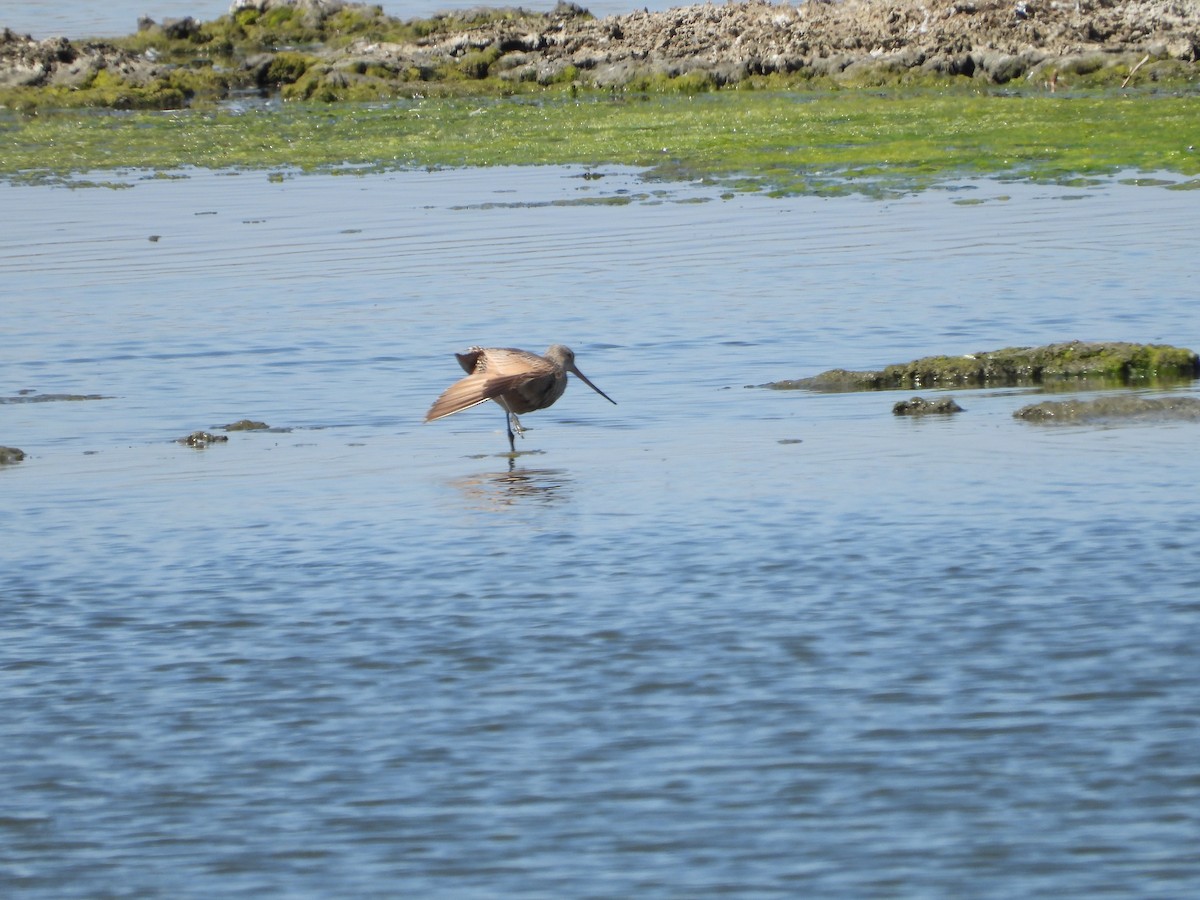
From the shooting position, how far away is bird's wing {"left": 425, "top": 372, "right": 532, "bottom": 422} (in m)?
11.5

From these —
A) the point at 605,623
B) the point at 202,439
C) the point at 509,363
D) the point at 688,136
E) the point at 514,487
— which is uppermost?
the point at 688,136

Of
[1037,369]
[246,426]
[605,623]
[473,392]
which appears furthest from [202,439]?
[1037,369]

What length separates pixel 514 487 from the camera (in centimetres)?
1077

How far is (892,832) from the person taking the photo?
5.54 meters

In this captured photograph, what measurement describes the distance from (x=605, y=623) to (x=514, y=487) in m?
3.07

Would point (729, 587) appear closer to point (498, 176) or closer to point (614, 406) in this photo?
point (614, 406)

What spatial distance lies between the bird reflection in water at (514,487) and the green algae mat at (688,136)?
1652 centimetres

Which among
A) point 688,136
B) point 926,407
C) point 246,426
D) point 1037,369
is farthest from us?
point 688,136

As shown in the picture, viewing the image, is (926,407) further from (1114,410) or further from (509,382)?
(509,382)

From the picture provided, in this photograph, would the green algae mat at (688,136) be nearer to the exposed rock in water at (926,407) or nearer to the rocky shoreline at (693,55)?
the rocky shoreline at (693,55)

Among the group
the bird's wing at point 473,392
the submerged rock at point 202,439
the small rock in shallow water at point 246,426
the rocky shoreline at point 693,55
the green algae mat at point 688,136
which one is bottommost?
the submerged rock at point 202,439

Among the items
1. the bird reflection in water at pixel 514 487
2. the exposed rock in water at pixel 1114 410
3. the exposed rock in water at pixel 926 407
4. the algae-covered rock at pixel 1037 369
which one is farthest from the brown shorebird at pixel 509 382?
the exposed rock in water at pixel 1114 410

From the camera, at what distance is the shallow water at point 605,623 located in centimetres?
558

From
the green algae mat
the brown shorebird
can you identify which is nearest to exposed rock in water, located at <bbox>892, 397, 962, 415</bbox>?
the brown shorebird
